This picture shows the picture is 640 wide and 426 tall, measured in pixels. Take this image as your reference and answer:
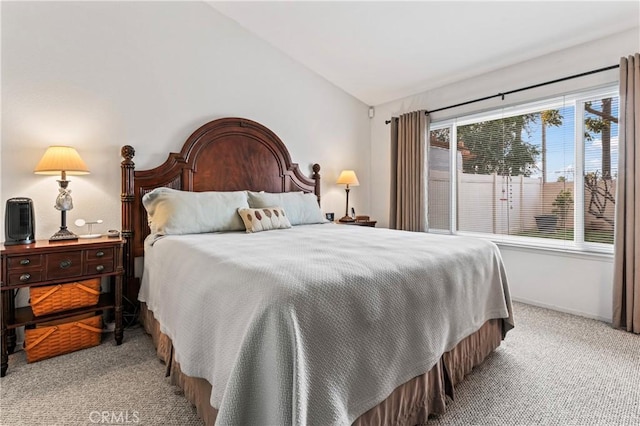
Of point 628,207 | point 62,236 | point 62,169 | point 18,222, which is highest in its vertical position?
point 62,169

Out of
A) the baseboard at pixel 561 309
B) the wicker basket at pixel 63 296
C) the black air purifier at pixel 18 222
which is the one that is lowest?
the baseboard at pixel 561 309

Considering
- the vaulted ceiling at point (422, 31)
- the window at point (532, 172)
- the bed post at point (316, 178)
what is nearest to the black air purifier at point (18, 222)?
the vaulted ceiling at point (422, 31)

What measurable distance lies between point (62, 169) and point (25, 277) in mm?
754

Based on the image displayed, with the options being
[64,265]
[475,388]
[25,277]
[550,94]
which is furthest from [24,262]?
[550,94]

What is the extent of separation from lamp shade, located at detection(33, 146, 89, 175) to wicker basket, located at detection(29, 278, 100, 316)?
800 millimetres

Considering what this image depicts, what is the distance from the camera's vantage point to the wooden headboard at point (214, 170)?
271 centimetres

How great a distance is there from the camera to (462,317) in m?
1.72

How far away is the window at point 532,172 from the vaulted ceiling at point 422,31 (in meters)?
0.55

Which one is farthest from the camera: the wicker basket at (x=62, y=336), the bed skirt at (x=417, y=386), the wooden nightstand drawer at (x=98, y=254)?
the wooden nightstand drawer at (x=98, y=254)

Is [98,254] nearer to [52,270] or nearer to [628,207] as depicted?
[52,270]

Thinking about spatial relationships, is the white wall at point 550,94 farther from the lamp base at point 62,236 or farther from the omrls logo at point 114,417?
the lamp base at point 62,236

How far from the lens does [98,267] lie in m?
2.24

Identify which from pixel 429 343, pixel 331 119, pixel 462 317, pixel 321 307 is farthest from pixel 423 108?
pixel 321 307

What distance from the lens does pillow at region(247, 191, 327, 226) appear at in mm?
3086
